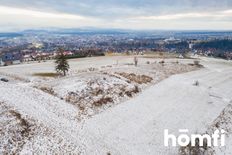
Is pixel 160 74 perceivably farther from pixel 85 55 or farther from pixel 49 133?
pixel 85 55

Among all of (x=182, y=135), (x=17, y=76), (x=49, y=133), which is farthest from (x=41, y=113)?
(x=17, y=76)

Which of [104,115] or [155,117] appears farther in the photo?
[155,117]

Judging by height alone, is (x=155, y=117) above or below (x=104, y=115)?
below

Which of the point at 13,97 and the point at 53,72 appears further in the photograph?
the point at 53,72

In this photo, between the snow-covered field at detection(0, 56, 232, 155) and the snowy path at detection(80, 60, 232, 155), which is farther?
the snowy path at detection(80, 60, 232, 155)

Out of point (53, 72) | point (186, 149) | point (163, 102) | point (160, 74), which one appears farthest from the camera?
point (53, 72)

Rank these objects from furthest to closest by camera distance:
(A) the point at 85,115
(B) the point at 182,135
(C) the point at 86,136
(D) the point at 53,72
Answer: (D) the point at 53,72
(A) the point at 85,115
(B) the point at 182,135
(C) the point at 86,136

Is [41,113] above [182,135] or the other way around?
above

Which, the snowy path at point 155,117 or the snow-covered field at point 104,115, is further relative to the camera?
the snowy path at point 155,117
